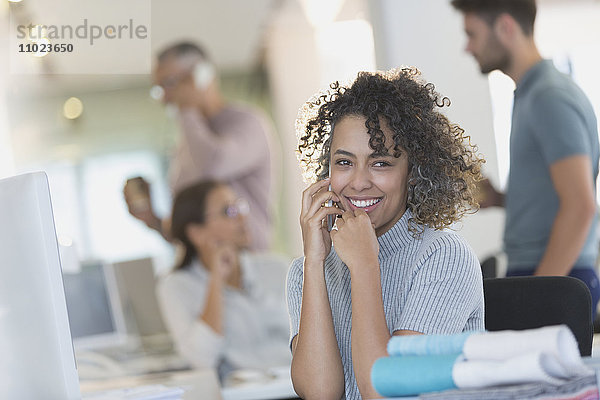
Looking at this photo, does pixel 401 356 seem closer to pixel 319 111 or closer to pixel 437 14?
pixel 319 111

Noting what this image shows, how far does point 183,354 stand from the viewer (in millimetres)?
4234

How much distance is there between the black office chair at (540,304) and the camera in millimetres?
Result: 1695

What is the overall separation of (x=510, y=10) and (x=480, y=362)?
268 cm

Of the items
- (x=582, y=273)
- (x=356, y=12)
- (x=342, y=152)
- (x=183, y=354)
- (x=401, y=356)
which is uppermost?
(x=356, y=12)

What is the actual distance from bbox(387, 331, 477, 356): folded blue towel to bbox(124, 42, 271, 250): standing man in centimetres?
395

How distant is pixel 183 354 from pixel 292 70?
82.5 inches

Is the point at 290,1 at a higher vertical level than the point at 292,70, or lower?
higher

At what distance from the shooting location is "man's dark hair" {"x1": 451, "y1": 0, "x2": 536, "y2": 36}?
3246mm

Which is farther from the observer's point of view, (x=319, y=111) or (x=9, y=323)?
(x=319, y=111)

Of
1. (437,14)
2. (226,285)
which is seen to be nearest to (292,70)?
(437,14)

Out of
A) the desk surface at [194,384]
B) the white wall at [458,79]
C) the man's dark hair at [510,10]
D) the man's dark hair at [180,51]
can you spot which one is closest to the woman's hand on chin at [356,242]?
the desk surface at [194,384]

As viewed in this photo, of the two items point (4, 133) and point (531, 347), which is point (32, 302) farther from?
point (4, 133)

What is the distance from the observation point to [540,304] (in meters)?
1.76

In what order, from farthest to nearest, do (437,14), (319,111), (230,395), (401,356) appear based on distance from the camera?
(437,14) < (230,395) < (319,111) < (401,356)
